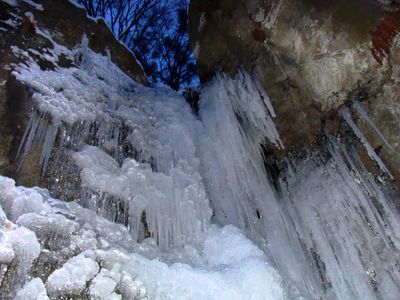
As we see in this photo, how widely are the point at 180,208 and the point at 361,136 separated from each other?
2.10 metres

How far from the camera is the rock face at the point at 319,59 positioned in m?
4.02

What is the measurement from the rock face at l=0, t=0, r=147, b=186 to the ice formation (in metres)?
0.10

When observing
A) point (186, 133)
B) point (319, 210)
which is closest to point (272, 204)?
point (319, 210)

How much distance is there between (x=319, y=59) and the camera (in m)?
4.41

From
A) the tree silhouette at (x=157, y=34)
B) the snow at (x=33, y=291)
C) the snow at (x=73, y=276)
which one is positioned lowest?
the snow at (x=33, y=291)

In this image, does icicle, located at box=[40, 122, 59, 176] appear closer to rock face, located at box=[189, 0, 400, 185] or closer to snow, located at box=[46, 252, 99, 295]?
snow, located at box=[46, 252, 99, 295]

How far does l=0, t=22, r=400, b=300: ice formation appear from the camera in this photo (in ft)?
9.55

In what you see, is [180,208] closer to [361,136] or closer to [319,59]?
[361,136]

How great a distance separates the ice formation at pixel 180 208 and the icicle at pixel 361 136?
0.02 metres

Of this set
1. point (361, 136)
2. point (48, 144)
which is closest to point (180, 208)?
point (48, 144)

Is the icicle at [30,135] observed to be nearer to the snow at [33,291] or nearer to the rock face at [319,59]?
the snow at [33,291]

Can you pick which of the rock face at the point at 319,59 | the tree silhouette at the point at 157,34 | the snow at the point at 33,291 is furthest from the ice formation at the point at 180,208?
the tree silhouette at the point at 157,34

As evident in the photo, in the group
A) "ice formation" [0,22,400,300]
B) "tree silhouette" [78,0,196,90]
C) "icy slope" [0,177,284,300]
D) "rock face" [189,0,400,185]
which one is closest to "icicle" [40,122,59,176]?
"ice formation" [0,22,400,300]

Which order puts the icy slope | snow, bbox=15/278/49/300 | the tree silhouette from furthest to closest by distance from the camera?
the tree silhouette → the icy slope → snow, bbox=15/278/49/300
